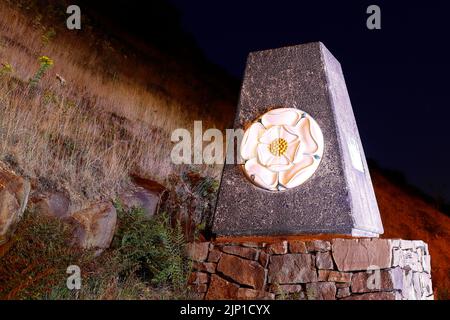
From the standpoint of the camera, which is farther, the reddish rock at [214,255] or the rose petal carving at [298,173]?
the reddish rock at [214,255]

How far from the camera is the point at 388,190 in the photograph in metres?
11.4

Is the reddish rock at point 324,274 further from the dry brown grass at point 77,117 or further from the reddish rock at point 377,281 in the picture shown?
the dry brown grass at point 77,117

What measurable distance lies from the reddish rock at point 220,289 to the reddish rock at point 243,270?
0.06 metres

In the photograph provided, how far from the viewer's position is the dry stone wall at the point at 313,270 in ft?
11.6

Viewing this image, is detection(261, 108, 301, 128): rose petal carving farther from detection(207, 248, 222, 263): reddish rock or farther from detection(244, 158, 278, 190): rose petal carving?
detection(207, 248, 222, 263): reddish rock

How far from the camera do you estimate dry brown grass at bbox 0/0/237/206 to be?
14.8 feet

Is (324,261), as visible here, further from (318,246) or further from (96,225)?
(96,225)

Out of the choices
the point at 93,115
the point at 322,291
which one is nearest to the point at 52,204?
the point at 322,291

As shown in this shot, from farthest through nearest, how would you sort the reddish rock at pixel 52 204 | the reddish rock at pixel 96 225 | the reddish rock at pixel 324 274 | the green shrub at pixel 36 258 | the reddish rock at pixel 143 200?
the reddish rock at pixel 143 200
the reddish rock at pixel 96 225
the reddish rock at pixel 52 204
the reddish rock at pixel 324 274
the green shrub at pixel 36 258

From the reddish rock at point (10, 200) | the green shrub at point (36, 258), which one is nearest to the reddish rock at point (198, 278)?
the green shrub at point (36, 258)

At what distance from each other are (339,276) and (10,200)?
2.54 meters

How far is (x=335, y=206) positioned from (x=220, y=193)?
3.50 ft
